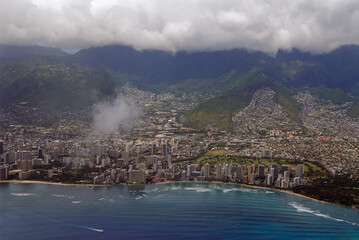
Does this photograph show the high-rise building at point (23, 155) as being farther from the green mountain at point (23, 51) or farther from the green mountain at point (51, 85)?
the green mountain at point (23, 51)

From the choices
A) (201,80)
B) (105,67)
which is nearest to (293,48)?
(201,80)

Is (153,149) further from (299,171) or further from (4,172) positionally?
(299,171)

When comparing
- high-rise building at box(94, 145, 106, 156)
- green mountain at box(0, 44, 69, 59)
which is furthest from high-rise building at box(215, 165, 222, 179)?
green mountain at box(0, 44, 69, 59)

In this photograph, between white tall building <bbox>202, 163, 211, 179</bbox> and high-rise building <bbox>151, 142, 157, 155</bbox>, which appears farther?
high-rise building <bbox>151, 142, 157, 155</bbox>

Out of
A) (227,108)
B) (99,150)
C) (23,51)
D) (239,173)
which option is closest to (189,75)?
(227,108)

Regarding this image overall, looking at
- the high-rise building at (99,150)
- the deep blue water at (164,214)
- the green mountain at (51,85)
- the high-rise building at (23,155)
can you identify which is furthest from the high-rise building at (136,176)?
the green mountain at (51,85)

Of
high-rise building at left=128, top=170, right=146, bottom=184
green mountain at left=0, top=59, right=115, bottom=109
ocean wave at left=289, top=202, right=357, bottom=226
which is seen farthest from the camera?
green mountain at left=0, top=59, right=115, bottom=109

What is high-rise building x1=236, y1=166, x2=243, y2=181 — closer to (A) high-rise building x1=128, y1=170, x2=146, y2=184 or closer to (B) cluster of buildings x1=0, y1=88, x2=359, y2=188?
(B) cluster of buildings x1=0, y1=88, x2=359, y2=188

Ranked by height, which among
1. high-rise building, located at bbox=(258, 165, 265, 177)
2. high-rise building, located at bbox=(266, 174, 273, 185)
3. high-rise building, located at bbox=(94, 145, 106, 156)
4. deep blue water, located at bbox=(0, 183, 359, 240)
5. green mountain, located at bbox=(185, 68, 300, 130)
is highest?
green mountain, located at bbox=(185, 68, 300, 130)
